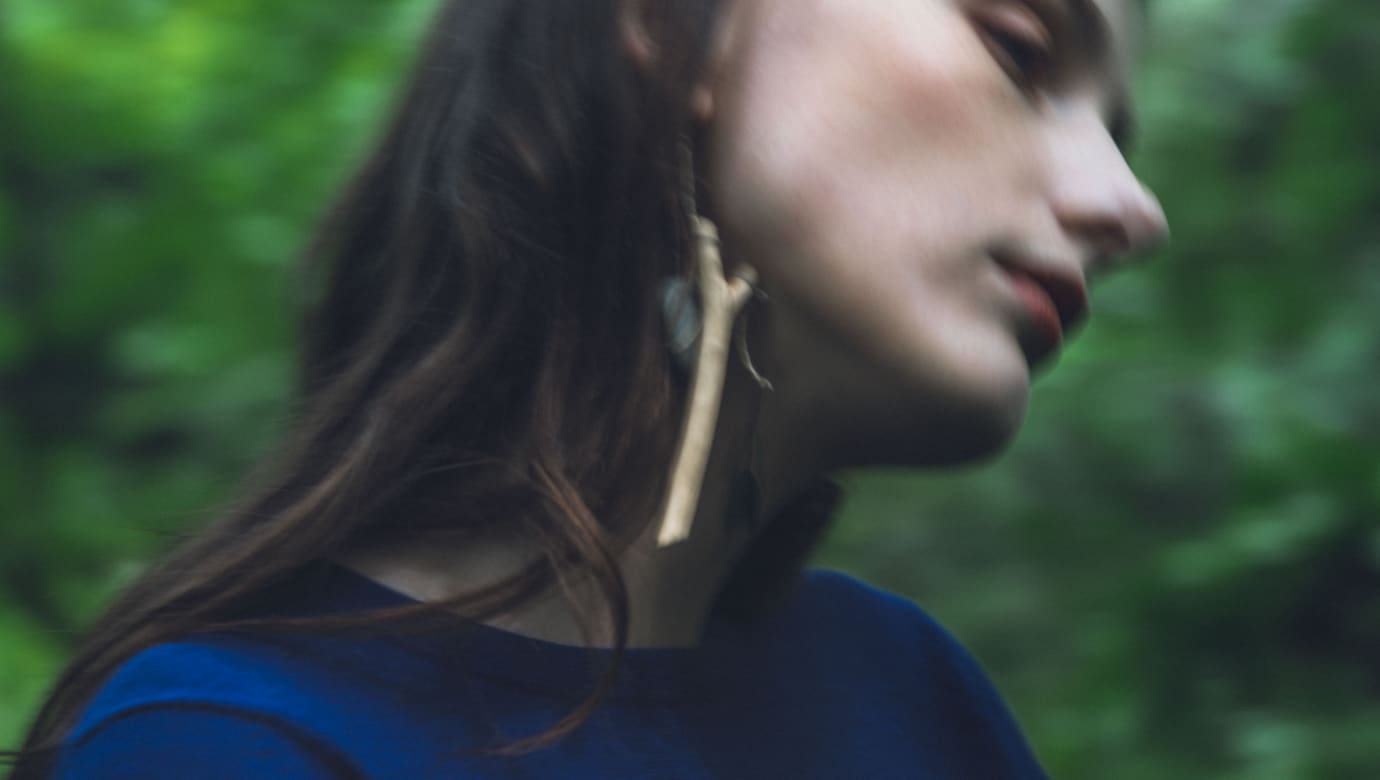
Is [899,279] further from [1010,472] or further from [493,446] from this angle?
[1010,472]

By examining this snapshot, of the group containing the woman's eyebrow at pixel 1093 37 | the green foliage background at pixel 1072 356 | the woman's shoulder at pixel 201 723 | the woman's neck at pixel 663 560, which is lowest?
the green foliage background at pixel 1072 356

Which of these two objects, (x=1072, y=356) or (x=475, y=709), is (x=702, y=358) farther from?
Result: (x=1072, y=356)

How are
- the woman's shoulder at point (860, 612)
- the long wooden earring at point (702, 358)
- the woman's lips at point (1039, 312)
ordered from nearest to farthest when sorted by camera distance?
the long wooden earring at point (702, 358) < the woman's lips at point (1039, 312) < the woman's shoulder at point (860, 612)

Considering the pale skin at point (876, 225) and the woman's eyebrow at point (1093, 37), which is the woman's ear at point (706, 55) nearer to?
the pale skin at point (876, 225)

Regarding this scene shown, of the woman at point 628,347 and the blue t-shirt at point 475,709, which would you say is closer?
the blue t-shirt at point 475,709

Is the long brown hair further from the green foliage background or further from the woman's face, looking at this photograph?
the green foliage background

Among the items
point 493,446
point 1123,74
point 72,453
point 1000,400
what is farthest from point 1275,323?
point 72,453

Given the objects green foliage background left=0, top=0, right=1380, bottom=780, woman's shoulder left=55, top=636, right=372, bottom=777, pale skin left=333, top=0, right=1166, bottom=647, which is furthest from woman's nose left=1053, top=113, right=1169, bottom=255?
green foliage background left=0, top=0, right=1380, bottom=780

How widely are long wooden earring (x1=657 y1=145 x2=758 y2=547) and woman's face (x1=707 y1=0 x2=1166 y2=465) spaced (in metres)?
0.02

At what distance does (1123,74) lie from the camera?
144 cm

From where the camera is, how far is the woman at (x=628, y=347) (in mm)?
1237

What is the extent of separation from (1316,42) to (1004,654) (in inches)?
35.8

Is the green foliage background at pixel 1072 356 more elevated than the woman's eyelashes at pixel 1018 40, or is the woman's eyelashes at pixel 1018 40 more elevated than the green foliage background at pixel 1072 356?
the woman's eyelashes at pixel 1018 40

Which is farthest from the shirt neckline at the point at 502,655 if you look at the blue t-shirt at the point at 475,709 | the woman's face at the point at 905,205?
the woman's face at the point at 905,205
